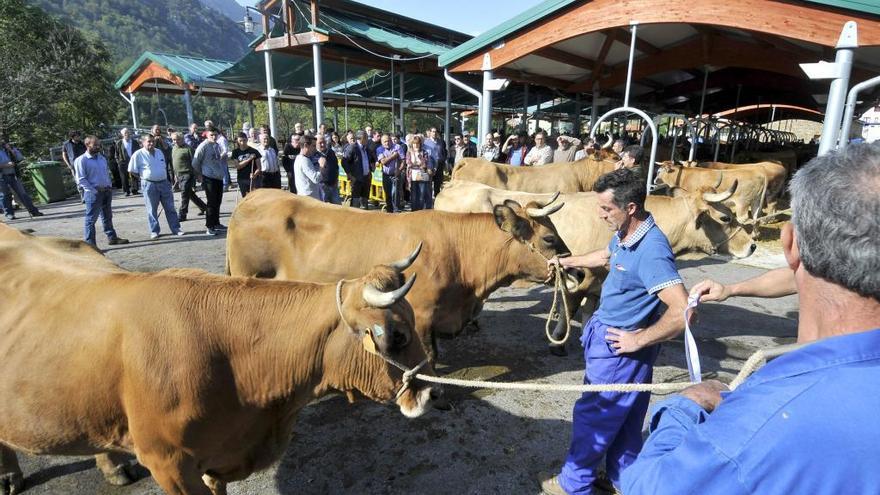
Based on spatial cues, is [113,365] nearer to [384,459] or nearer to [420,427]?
[384,459]

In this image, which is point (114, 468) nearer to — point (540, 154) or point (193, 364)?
point (193, 364)

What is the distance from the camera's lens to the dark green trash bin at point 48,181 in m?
14.1

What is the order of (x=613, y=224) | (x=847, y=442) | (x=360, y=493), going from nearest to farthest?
1. (x=847, y=442)
2. (x=613, y=224)
3. (x=360, y=493)

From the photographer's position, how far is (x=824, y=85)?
16188 mm

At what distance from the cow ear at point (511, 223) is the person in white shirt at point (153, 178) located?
7.66m

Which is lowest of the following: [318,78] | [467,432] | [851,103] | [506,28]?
[467,432]

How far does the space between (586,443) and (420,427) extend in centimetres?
147

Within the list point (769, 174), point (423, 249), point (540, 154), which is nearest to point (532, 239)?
point (423, 249)

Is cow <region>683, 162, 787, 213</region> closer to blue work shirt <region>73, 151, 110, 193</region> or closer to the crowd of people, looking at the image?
the crowd of people

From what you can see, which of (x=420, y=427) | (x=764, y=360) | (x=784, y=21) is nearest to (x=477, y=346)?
(x=420, y=427)

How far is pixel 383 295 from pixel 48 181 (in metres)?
17.0

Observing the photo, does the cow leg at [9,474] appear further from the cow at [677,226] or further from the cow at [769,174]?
the cow at [769,174]

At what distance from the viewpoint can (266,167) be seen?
10.4 meters

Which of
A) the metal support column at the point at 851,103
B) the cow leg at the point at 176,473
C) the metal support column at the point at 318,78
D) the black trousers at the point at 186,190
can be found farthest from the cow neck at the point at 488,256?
the metal support column at the point at 318,78
